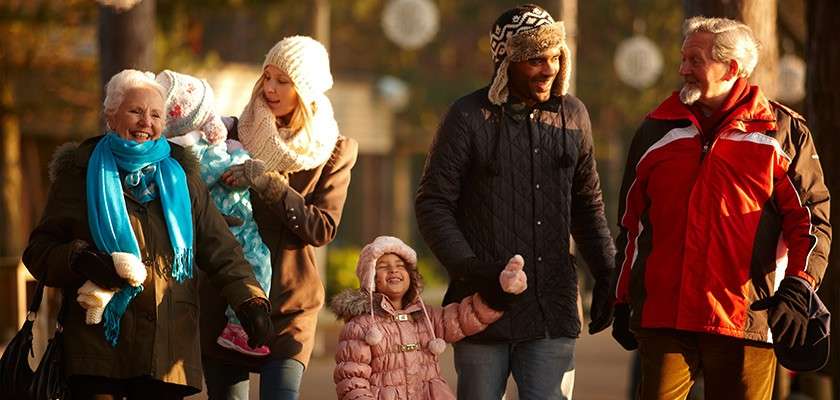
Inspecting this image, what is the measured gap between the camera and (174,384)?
21.0 feet

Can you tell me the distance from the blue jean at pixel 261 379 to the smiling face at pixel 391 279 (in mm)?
437

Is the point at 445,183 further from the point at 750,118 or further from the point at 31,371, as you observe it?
the point at 31,371

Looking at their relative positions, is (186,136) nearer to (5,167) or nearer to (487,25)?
(5,167)

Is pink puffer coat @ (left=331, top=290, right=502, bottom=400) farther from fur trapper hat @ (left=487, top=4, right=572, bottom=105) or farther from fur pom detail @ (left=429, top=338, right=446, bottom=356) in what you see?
fur trapper hat @ (left=487, top=4, right=572, bottom=105)

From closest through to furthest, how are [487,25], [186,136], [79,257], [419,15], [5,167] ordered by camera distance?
[79,257] → [186,136] → [5,167] → [419,15] → [487,25]

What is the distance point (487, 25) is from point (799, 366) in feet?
94.7

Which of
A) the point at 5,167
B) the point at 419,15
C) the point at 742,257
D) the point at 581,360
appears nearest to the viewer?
the point at 742,257

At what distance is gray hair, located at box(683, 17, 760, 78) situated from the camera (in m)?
6.70

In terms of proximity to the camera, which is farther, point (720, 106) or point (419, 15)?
point (419, 15)

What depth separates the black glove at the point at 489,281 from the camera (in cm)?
685

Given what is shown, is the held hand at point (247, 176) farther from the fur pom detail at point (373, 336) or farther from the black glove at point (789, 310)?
the black glove at point (789, 310)

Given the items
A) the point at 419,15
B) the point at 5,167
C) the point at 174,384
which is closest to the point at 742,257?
the point at 174,384

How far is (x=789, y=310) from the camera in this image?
255 inches

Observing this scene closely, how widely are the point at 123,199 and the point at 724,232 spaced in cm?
201
